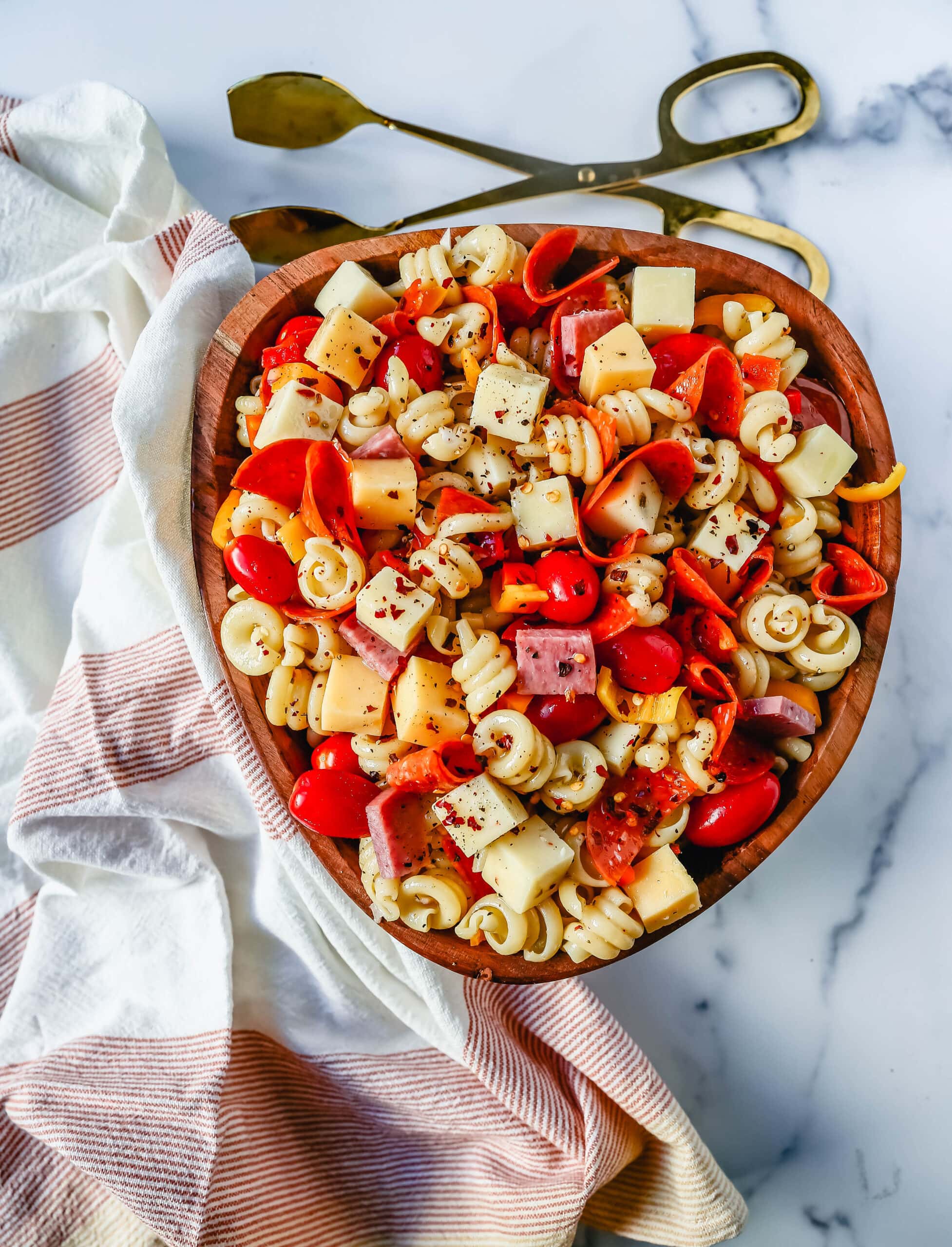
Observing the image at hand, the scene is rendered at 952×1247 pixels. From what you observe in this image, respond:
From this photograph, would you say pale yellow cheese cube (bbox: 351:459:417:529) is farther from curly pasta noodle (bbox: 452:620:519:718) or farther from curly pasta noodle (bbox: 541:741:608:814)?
curly pasta noodle (bbox: 541:741:608:814)

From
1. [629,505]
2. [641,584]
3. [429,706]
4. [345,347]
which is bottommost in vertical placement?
[429,706]

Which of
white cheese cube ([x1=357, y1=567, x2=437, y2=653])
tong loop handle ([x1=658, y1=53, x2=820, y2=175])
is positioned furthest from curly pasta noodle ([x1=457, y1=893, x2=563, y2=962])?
tong loop handle ([x1=658, y1=53, x2=820, y2=175])

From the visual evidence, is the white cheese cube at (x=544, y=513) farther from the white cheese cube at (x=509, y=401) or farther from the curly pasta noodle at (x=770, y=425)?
the curly pasta noodle at (x=770, y=425)

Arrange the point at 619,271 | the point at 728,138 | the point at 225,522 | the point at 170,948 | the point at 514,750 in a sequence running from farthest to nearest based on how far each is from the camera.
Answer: the point at 728,138, the point at 170,948, the point at 619,271, the point at 225,522, the point at 514,750

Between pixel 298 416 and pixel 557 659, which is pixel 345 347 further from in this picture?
pixel 557 659

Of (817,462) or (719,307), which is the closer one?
(817,462)

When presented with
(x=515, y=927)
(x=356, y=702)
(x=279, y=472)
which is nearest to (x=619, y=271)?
(x=279, y=472)
